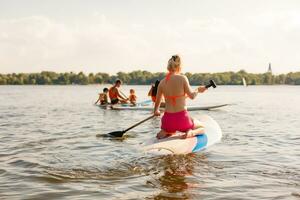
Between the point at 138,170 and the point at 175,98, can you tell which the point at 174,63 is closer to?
the point at 175,98

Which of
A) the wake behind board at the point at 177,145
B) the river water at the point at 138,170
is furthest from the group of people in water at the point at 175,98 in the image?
the river water at the point at 138,170

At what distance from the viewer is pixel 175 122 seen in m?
8.66

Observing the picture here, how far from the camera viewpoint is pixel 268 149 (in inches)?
418

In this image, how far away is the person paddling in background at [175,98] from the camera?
324 inches

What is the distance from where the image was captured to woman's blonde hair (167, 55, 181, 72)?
321 inches

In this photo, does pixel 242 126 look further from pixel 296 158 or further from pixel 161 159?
pixel 161 159

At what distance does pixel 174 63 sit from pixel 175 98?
0.77m

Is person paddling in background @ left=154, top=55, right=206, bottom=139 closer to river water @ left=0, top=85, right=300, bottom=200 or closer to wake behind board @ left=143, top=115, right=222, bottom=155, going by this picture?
wake behind board @ left=143, top=115, right=222, bottom=155

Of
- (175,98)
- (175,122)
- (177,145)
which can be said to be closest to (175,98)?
(175,98)

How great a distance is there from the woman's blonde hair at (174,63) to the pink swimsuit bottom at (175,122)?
100 centimetres

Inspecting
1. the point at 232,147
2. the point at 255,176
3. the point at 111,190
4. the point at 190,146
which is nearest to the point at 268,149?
the point at 232,147

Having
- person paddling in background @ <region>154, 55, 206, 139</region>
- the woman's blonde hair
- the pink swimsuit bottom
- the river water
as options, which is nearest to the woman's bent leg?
person paddling in background @ <region>154, 55, 206, 139</region>

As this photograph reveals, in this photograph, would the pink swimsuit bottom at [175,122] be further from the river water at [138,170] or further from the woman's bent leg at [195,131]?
the river water at [138,170]

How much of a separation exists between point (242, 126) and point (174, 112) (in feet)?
28.7
